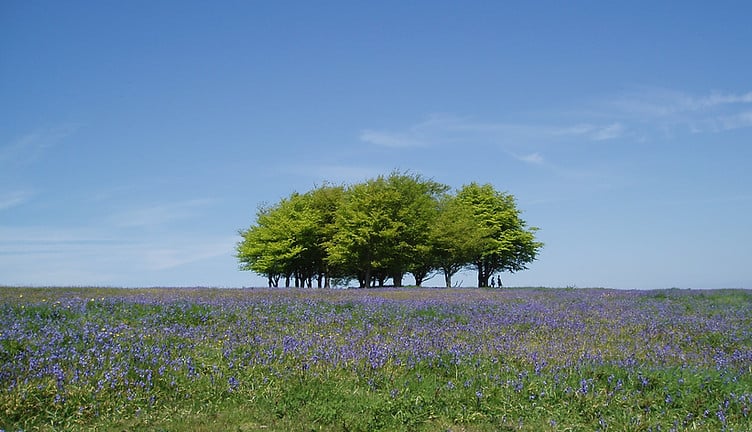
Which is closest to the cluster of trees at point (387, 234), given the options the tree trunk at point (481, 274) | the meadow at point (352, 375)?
the tree trunk at point (481, 274)

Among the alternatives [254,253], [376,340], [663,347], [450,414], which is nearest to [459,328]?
[376,340]

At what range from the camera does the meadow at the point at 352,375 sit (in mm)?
7270

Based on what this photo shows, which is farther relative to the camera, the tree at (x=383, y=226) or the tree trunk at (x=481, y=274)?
the tree trunk at (x=481, y=274)

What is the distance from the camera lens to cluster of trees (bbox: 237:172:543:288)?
44.9 m

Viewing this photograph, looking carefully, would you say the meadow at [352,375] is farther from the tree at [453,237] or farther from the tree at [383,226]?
the tree at [453,237]

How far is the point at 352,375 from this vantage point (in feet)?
28.6

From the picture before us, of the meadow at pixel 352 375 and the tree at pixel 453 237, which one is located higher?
the tree at pixel 453 237

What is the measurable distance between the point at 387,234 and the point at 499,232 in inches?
737

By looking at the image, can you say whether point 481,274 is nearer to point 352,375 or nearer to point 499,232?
point 499,232

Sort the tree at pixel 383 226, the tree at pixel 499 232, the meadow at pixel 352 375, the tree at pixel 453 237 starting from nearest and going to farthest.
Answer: the meadow at pixel 352 375 → the tree at pixel 383 226 → the tree at pixel 453 237 → the tree at pixel 499 232

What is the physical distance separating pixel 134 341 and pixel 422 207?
125ft

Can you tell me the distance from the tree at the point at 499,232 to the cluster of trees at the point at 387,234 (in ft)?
0.35

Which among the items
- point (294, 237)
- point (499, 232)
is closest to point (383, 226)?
point (294, 237)

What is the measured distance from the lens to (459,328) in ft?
41.0
